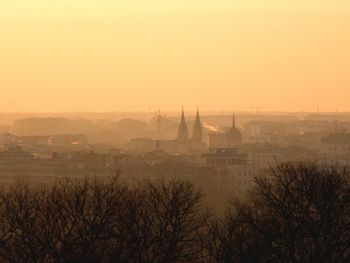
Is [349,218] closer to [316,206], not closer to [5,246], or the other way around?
[316,206]

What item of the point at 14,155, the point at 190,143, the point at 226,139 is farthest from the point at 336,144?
the point at 14,155

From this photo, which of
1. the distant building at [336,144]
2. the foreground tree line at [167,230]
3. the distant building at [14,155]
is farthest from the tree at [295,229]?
the distant building at [336,144]

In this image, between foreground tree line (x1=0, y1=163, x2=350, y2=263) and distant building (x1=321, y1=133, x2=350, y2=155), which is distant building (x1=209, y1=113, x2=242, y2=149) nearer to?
distant building (x1=321, y1=133, x2=350, y2=155)

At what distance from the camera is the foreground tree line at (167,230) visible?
3256 cm

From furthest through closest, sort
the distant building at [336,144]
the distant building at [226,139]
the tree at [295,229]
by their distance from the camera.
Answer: the distant building at [226,139] < the distant building at [336,144] < the tree at [295,229]

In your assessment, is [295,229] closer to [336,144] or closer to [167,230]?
[167,230]

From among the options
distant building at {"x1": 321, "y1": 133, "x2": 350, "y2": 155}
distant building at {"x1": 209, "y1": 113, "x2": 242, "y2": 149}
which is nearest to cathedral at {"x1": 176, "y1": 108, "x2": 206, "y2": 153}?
distant building at {"x1": 209, "y1": 113, "x2": 242, "y2": 149}

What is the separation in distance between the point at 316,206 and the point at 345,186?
152 inches

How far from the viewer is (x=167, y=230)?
34.6 metres

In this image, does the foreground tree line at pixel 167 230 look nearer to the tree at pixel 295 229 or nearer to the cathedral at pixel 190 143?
the tree at pixel 295 229

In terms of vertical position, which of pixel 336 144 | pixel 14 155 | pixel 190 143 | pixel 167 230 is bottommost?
pixel 190 143

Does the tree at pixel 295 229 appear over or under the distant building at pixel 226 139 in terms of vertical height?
over

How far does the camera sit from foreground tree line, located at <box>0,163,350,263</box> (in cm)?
3256

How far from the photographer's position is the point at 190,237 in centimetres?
3600
